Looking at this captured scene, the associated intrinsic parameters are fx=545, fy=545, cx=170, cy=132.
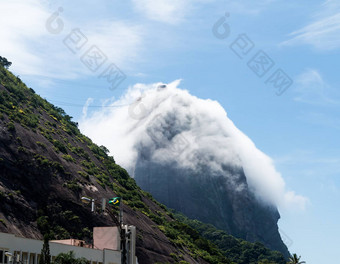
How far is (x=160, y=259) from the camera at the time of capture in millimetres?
115688

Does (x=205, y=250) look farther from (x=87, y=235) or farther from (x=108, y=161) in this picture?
(x=87, y=235)

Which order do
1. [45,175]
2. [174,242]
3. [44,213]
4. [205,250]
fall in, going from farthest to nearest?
[205,250]
[174,242]
[45,175]
[44,213]

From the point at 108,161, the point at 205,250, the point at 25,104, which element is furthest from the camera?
the point at 108,161

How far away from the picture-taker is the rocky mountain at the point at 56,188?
103500 millimetres

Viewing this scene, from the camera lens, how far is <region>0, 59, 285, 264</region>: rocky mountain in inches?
4075

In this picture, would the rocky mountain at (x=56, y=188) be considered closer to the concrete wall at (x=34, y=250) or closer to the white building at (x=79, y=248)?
the white building at (x=79, y=248)

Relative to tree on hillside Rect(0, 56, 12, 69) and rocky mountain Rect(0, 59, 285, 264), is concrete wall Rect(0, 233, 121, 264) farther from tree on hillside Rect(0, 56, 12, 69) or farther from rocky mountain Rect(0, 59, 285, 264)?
tree on hillside Rect(0, 56, 12, 69)

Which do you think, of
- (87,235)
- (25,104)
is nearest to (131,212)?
(87,235)

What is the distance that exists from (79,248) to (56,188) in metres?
48.8

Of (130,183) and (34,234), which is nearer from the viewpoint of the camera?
(34,234)

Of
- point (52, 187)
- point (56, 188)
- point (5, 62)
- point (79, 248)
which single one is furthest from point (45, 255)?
point (5, 62)

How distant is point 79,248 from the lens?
67312 mm

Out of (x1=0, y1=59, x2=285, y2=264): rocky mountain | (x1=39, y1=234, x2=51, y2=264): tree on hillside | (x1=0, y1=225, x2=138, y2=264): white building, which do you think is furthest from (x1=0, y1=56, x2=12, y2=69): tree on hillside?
(x1=39, y1=234, x2=51, y2=264): tree on hillside

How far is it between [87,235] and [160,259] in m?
18.0
